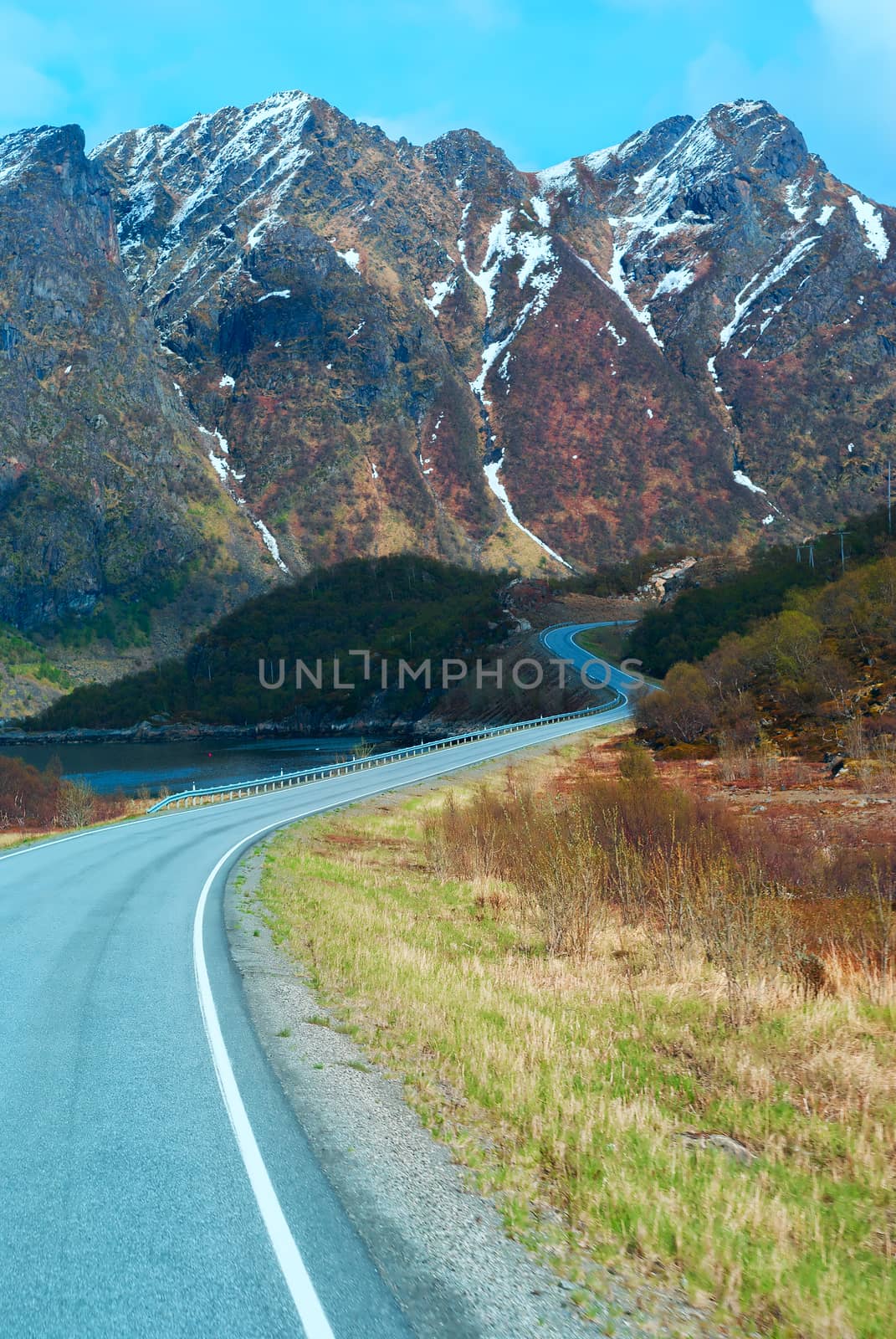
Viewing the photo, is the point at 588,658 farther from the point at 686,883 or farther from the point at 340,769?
the point at 686,883

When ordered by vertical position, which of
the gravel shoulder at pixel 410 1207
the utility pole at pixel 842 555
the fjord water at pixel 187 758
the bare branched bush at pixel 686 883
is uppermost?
the utility pole at pixel 842 555

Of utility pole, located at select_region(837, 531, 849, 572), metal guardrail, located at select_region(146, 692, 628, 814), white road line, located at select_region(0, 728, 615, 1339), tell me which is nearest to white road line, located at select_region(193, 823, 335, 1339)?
white road line, located at select_region(0, 728, 615, 1339)

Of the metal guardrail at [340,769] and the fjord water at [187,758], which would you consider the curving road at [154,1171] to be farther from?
the fjord water at [187,758]

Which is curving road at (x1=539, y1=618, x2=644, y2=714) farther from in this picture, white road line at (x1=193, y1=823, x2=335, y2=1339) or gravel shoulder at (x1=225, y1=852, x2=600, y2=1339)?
gravel shoulder at (x1=225, y1=852, x2=600, y2=1339)

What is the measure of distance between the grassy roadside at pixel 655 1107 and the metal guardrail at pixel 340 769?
28.1 meters

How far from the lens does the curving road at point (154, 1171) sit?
378cm

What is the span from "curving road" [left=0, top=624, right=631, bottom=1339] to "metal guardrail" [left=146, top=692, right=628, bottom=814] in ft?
Answer: 90.1

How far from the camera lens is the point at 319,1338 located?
3.58m

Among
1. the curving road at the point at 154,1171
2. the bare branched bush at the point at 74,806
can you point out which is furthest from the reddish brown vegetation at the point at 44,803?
the curving road at the point at 154,1171

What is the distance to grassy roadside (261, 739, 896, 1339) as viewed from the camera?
4.21 metres

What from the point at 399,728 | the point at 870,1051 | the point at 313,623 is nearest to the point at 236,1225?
the point at 870,1051

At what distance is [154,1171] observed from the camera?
4.99m

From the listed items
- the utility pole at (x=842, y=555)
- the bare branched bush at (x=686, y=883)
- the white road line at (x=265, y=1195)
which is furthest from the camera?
the utility pole at (x=842, y=555)

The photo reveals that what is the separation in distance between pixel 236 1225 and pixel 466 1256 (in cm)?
115
